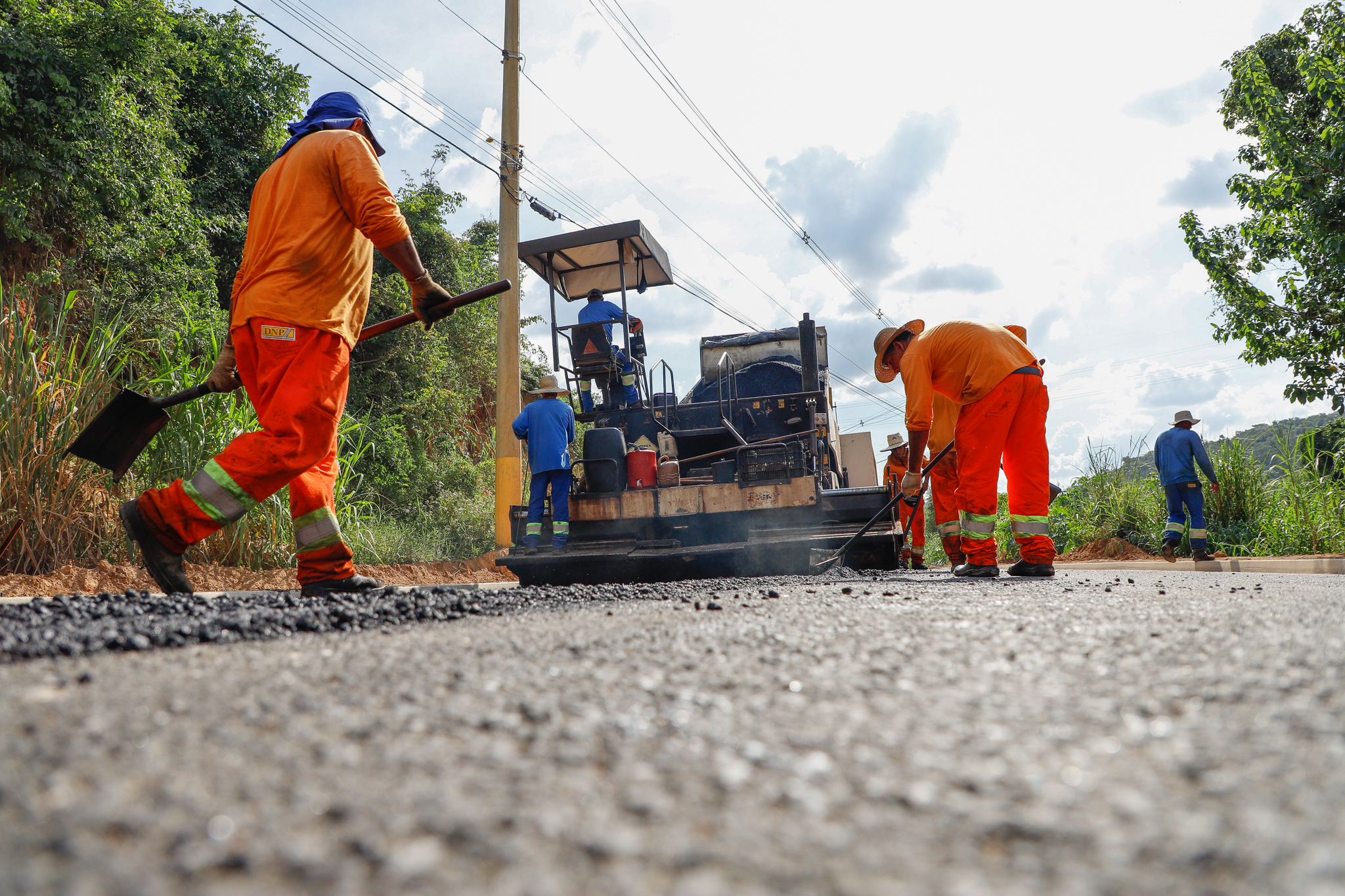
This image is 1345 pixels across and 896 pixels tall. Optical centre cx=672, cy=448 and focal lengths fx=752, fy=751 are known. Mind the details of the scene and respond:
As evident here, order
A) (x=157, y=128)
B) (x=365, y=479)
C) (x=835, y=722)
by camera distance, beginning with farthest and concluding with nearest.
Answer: (x=365, y=479)
(x=157, y=128)
(x=835, y=722)

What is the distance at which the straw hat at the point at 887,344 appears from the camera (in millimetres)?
6098

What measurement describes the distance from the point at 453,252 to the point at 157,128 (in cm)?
721

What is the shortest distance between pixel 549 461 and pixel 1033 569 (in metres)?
4.01

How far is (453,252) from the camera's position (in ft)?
57.7

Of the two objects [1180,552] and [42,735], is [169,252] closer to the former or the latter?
[42,735]

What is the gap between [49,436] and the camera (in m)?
4.52

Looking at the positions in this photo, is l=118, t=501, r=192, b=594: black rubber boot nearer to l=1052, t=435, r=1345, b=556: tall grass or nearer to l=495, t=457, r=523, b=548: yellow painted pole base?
l=495, t=457, r=523, b=548: yellow painted pole base

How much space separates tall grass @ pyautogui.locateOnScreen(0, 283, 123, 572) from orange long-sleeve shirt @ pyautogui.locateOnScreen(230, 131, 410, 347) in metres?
2.12

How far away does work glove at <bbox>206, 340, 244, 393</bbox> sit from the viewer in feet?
12.4

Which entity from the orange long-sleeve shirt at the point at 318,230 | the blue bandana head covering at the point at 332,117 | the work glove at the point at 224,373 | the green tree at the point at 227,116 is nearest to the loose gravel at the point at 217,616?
the work glove at the point at 224,373

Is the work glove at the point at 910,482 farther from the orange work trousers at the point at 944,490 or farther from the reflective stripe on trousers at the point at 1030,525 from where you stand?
the orange work trousers at the point at 944,490

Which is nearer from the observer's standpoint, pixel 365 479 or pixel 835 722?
pixel 835 722

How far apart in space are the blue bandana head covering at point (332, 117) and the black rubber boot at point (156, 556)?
1.81 meters

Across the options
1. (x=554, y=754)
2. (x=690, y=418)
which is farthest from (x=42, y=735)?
(x=690, y=418)
